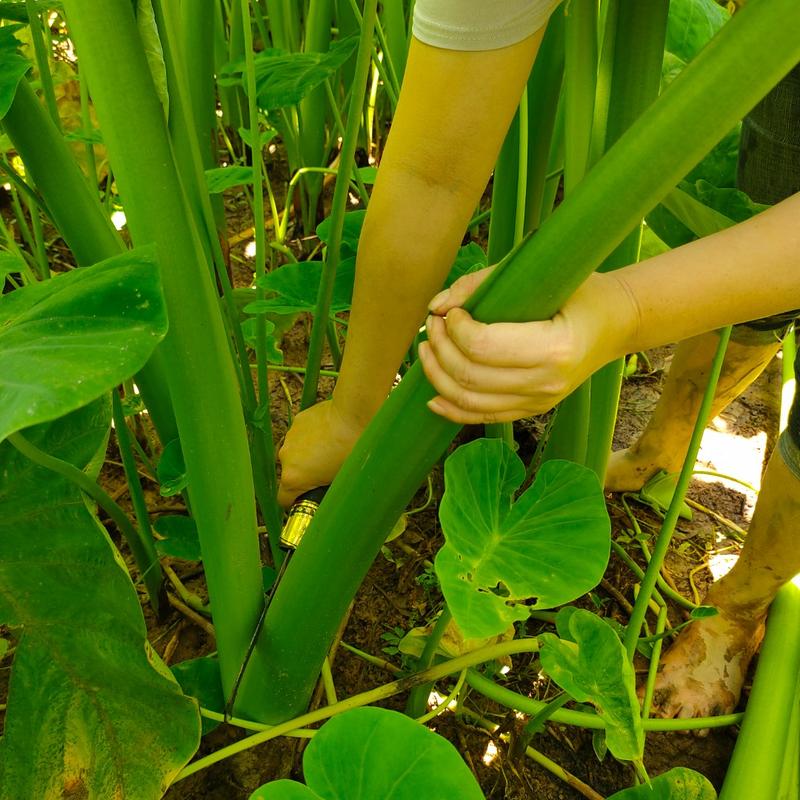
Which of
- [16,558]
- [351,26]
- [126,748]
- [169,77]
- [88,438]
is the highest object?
[351,26]

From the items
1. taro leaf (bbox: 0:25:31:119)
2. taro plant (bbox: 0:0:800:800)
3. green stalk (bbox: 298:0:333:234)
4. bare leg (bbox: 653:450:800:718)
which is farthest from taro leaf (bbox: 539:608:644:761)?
green stalk (bbox: 298:0:333:234)

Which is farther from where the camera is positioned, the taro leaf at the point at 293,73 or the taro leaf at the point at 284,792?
the taro leaf at the point at 293,73

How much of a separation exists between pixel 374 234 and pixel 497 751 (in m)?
0.61

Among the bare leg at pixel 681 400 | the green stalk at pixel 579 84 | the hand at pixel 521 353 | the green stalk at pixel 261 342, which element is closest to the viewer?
the hand at pixel 521 353

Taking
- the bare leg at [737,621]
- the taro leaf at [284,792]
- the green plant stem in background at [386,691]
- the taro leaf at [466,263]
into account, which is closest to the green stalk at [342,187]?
the taro leaf at [466,263]

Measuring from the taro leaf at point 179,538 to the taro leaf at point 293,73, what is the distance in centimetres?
48

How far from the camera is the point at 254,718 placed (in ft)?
2.51

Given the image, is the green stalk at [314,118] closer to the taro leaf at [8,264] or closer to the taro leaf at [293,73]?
the taro leaf at [293,73]

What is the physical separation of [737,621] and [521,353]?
0.74 m

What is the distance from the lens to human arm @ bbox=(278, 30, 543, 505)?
2.19 feet

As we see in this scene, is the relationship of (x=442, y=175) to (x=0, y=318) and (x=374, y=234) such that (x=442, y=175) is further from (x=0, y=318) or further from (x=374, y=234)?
(x=0, y=318)

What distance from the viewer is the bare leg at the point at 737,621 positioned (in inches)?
38.7

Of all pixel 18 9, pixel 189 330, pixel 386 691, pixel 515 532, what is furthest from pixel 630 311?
pixel 18 9

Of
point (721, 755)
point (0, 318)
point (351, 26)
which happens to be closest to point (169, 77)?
point (0, 318)
